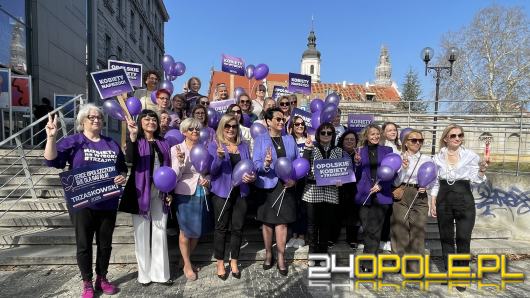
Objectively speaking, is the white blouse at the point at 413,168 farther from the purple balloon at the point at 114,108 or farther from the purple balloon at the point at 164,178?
the purple balloon at the point at 114,108

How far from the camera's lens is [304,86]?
7.29 metres

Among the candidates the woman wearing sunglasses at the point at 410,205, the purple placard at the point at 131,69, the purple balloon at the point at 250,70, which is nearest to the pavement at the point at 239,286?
the woman wearing sunglasses at the point at 410,205

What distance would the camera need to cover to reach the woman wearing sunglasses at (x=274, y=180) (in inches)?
153

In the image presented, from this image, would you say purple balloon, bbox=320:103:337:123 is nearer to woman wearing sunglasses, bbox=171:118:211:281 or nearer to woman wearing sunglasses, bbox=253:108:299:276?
woman wearing sunglasses, bbox=253:108:299:276

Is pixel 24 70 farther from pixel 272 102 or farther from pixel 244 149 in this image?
pixel 244 149

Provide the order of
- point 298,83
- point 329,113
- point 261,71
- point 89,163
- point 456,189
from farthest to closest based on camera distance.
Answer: point 261,71 < point 298,83 < point 329,113 < point 456,189 < point 89,163

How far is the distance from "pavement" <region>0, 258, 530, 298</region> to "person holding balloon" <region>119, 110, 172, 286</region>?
9.6 inches

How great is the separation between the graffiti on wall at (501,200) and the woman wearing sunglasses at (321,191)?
3.97 m

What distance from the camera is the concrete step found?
433cm

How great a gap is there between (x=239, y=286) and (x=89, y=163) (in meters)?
2.20

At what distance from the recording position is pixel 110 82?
15.5 feet

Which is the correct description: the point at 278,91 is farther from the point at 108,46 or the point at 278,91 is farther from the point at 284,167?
the point at 108,46

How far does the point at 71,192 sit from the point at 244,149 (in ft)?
6.08

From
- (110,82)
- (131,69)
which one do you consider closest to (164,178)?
(110,82)
